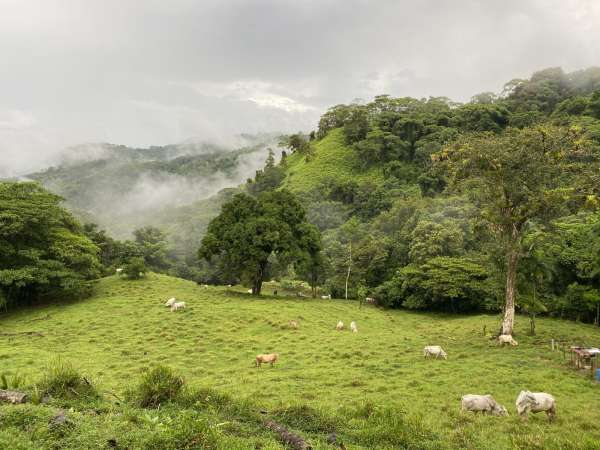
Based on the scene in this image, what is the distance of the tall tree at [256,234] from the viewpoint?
118 ft

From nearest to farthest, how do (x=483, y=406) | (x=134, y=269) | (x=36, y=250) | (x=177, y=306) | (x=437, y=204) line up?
(x=483, y=406) → (x=177, y=306) → (x=36, y=250) → (x=134, y=269) → (x=437, y=204)

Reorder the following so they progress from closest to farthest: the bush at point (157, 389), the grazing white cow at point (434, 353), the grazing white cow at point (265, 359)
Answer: the bush at point (157, 389), the grazing white cow at point (265, 359), the grazing white cow at point (434, 353)

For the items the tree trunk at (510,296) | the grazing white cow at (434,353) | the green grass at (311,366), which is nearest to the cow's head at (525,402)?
the green grass at (311,366)

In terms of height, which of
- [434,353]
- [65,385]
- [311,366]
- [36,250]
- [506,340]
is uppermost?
[36,250]

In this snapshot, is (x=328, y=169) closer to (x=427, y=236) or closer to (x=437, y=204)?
(x=437, y=204)

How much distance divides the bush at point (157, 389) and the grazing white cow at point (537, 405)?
1051 cm

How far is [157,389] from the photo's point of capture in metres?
11.4

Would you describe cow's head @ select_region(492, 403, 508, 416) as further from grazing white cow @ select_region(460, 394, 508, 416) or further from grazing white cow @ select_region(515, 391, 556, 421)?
grazing white cow @ select_region(515, 391, 556, 421)

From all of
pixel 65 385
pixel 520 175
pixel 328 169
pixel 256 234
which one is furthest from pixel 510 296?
pixel 328 169

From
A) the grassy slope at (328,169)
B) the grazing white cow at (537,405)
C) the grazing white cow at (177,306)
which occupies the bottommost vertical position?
the grazing white cow at (177,306)

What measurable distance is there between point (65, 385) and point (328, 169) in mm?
A: 84981

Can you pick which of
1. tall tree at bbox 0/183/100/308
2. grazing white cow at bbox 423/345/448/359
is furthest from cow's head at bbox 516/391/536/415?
tall tree at bbox 0/183/100/308

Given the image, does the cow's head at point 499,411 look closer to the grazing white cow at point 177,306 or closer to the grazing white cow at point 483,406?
the grazing white cow at point 483,406

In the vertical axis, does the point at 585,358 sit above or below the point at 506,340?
above
